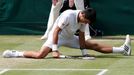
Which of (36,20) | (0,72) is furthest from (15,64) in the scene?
(36,20)

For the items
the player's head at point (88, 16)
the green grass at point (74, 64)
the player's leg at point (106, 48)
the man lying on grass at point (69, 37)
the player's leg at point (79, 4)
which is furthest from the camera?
the player's leg at point (79, 4)

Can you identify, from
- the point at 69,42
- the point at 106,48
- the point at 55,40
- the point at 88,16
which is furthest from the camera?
the point at 106,48

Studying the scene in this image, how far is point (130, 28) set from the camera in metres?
15.8

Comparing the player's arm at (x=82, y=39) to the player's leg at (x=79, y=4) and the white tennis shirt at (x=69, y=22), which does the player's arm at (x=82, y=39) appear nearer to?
the white tennis shirt at (x=69, y=22)

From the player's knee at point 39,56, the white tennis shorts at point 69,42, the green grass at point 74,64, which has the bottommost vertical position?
the green grass at point 74,64

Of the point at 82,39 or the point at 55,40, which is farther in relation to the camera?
A: the point at 82,39

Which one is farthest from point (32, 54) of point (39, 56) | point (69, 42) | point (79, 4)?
point (79, 4)

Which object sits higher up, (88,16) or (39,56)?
(88,16)

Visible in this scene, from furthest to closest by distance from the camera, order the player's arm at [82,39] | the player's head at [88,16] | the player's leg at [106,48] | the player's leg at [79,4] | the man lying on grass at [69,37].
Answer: the player's leg at [79,4] < the player's leg at [106,48] < the player's arm at [82,39] < the man lying on grass at [69,37] < the player's head at [88,16]

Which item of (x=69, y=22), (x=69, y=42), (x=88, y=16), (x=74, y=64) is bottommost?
(x=74, y=64)

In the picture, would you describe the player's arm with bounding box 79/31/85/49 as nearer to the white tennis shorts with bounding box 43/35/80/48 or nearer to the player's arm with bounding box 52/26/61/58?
the white tennis shorts with bounding box 43/35/80/48

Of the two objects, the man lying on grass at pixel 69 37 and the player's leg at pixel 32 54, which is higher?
the man lying on grass at pixel 69 37

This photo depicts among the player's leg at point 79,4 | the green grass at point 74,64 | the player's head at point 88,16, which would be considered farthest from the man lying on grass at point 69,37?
the player's leg at point 79,4

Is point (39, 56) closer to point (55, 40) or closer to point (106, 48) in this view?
point (55, 40)
